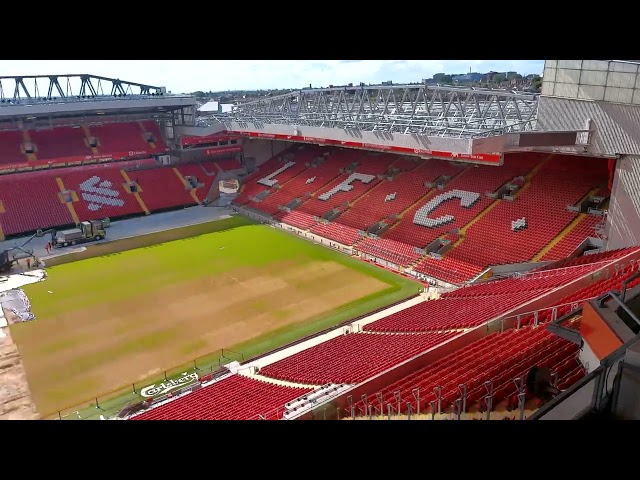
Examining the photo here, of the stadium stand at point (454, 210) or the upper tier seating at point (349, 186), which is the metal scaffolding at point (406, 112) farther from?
the upper tier seating at point (349, 186)

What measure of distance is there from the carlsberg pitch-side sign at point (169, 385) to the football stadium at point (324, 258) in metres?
0.07

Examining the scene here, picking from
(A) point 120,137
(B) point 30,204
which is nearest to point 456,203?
(B) point 30,204

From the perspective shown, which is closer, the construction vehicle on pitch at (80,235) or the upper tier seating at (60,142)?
the construction vehicle on pitch at (80,235)

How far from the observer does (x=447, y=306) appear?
19.1 meters

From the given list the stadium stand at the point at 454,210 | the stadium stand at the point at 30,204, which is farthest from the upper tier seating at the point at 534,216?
the stadium stand at the point at 30,204

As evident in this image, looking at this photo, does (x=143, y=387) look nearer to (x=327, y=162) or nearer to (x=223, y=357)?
(x=223, y=357)

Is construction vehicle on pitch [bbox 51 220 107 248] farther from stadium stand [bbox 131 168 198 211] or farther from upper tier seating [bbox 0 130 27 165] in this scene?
upper tier seating [bbox 0 130 27 165]

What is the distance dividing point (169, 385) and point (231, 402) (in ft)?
11.9

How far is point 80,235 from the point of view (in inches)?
1236

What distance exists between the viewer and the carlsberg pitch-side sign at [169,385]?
52.1 ft

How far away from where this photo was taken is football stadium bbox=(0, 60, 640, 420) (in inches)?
455

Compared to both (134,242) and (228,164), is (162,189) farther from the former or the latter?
(134,242)

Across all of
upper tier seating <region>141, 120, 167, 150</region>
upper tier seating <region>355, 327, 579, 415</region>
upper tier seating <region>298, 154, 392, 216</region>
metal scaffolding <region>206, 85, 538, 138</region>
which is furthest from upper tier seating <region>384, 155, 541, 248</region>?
upper tier seating <region>141, 120, 167, 150</region>
